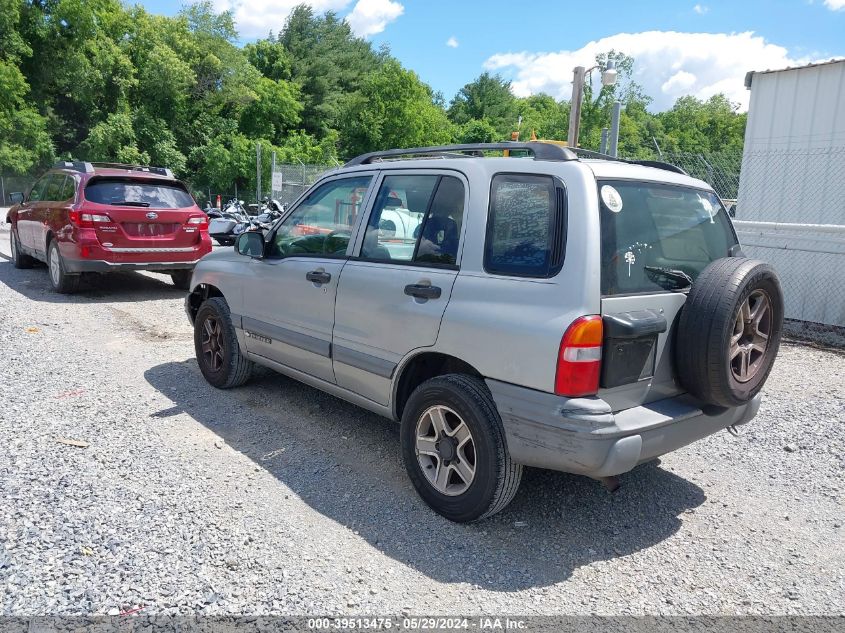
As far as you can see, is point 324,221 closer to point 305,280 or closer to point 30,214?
point 305,280

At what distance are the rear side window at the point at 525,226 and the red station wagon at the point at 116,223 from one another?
271 inches

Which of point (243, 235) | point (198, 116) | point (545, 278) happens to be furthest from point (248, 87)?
point (545, 278)

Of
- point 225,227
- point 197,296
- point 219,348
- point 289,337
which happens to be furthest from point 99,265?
point 225,227

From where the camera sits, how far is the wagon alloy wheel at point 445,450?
325 centimetres

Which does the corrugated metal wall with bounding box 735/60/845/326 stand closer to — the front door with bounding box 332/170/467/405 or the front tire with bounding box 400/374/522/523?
the front door with bounding box 332/170/467/405

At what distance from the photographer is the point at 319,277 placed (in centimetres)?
414

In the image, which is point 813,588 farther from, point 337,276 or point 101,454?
point 101,454

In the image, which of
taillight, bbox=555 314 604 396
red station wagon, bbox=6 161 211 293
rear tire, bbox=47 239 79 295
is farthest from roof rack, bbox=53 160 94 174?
taillight, bbox=555 314 604 396

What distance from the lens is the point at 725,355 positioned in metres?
3.03

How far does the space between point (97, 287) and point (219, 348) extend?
5.90m

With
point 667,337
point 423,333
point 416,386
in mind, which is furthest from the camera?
point 416,386

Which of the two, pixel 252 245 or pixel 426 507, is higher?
pixel 252 245

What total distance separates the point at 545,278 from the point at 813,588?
1.92 meters

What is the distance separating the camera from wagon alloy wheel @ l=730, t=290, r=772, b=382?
3213 millimetres
